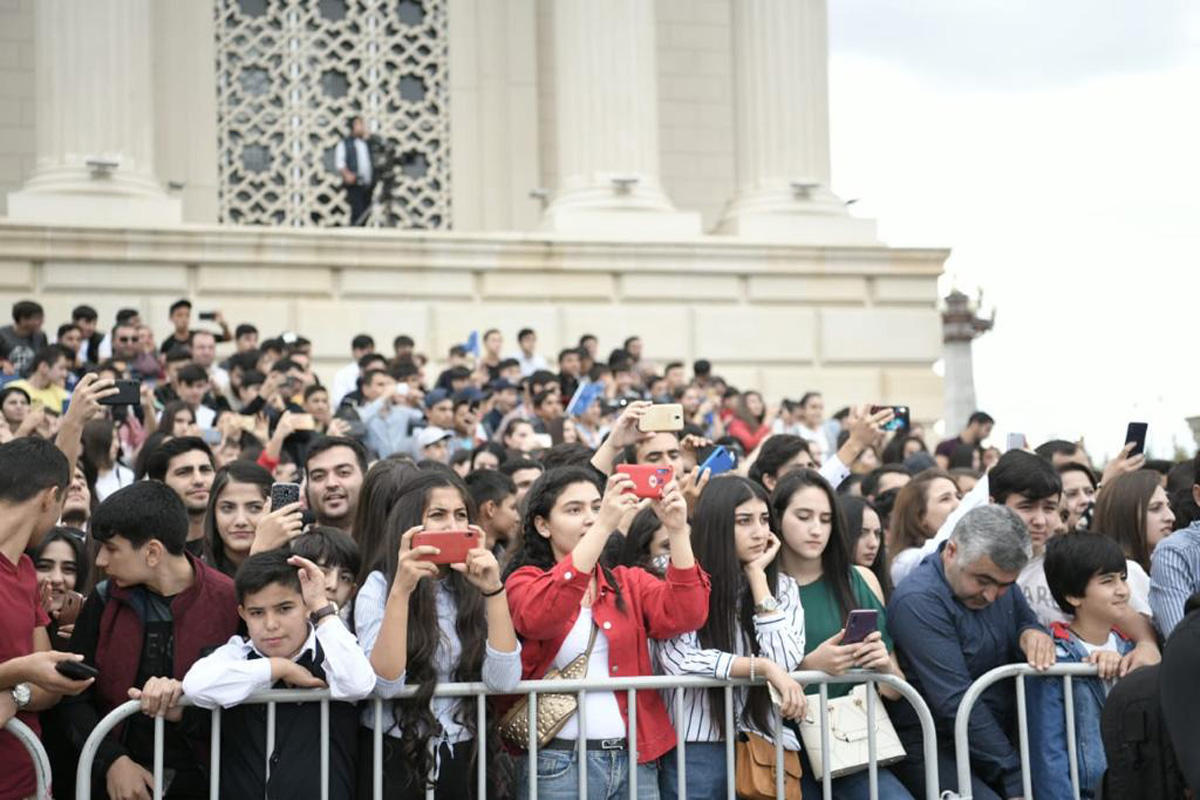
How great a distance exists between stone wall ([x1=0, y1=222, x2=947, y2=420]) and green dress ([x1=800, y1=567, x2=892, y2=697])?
38.3 ft

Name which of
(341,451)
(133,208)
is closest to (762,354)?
(133,208)

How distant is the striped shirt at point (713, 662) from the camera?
249 inches

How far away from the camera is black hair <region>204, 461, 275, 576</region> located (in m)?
7.26

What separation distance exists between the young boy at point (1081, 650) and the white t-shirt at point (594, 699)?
1656 mm

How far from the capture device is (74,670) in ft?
18.8

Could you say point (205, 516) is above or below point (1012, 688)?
above

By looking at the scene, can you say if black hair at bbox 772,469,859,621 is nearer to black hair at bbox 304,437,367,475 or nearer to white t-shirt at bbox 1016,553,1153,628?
white t-shirt at bbox 1016,553,1153,628

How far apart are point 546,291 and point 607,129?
6.10 feet

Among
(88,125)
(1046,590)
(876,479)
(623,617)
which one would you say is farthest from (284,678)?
(88,125)

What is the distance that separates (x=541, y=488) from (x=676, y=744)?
1.07m

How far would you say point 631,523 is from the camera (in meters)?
7.18

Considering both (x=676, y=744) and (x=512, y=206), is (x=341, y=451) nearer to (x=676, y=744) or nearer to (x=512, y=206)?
(x=676, y=744)

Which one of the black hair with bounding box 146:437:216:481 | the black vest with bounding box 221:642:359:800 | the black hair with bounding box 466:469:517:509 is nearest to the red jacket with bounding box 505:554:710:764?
the black vest with bounding box 221:642:359:800

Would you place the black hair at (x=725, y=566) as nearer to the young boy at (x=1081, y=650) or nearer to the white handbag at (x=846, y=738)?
the white handbag at (x=846, y=738)
